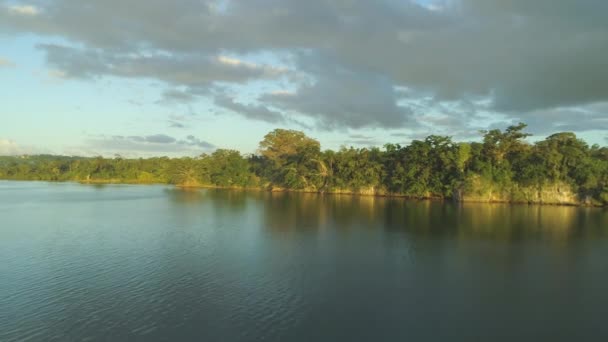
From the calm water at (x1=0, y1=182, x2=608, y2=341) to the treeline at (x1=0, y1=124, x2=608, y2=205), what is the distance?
908 inches

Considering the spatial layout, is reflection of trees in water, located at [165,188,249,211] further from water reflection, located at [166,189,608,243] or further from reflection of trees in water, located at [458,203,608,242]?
reflection of trees in water, located at [458,203,608,242]

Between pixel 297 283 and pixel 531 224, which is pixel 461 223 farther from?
pixel 297 283

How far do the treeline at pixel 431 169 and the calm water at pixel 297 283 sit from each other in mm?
23070

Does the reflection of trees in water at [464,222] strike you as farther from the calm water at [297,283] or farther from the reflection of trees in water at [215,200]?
the reflection of trees in water at [215,200]

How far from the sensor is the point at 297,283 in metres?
14.3

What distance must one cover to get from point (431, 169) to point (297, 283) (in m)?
45.0

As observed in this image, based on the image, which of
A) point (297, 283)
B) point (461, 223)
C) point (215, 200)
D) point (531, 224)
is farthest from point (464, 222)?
point (215, 200)

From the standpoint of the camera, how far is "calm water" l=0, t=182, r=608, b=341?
10516mm

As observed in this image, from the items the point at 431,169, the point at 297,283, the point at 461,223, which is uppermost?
the point at 431,169

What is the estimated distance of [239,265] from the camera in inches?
656

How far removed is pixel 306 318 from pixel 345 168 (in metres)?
52.7

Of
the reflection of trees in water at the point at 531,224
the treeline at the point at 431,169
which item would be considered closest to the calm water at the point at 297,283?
the reflection of trees in water at the point at 531,224

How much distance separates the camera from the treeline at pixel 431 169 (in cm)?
4669

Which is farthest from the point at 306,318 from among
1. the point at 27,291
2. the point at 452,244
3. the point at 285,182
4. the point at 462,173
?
the point at 285,182
